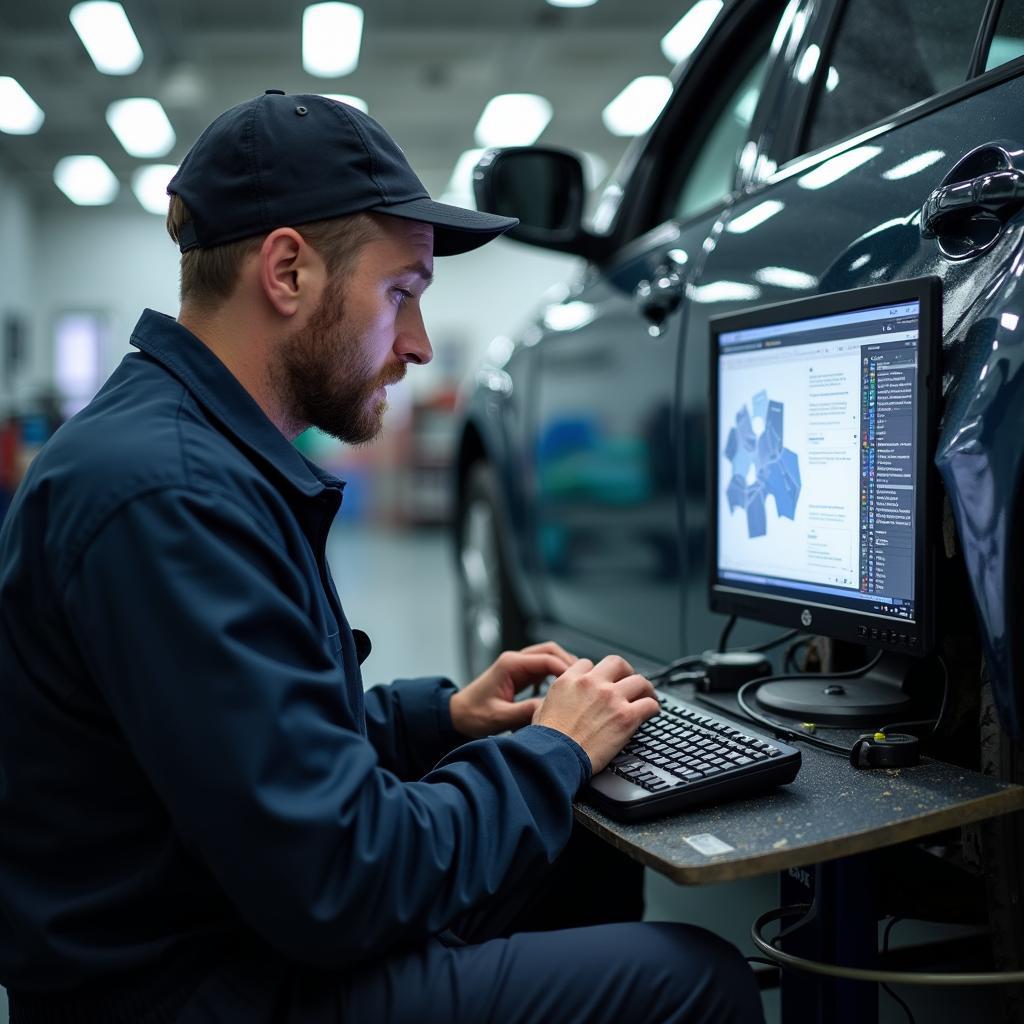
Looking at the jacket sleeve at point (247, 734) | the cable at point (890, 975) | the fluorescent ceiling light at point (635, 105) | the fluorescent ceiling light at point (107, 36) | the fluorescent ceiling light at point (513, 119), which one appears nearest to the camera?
the jacket sleeve at point (247, 734)

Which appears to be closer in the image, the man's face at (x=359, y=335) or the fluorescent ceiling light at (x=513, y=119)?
the man's face at (x=359, y=335)

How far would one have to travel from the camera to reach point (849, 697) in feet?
4.23

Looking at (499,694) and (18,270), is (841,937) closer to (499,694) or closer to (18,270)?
(499,694)

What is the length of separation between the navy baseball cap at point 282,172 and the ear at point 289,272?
0.05ft

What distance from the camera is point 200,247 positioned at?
106cm

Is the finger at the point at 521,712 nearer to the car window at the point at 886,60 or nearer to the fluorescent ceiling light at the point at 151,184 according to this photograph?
the car window at the point at 886,60

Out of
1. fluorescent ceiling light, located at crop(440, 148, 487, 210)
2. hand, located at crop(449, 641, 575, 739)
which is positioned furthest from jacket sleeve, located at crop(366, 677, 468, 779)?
fluorescent ceiling light, located at crop(440, 148, 487, 210)

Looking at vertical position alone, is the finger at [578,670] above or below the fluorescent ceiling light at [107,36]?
below

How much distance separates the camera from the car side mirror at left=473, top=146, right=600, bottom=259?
2.34m

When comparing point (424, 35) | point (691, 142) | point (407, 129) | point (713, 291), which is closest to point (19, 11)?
point (424, 35)

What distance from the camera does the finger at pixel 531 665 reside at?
54.7 inches

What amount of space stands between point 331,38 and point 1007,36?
7215mm

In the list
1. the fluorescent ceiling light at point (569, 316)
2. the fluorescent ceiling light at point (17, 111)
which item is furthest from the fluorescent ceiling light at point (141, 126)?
the fluorescent ceiling light at point (569, 316)

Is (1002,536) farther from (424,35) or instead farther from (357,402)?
(424,35)
